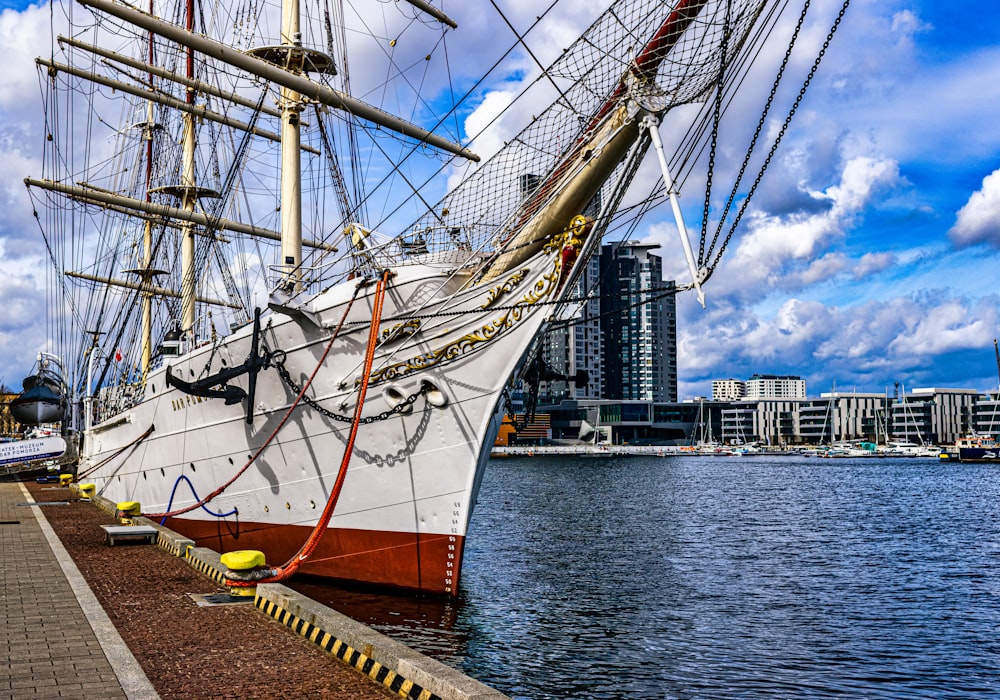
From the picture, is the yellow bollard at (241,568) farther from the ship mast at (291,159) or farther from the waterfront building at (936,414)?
the waterfront building at (936,414)

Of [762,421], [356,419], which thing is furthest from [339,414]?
[762,421]

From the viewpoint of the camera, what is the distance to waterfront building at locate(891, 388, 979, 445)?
152125 millimetres

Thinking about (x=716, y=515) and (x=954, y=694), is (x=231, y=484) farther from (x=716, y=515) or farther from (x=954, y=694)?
(x=716, y=515)

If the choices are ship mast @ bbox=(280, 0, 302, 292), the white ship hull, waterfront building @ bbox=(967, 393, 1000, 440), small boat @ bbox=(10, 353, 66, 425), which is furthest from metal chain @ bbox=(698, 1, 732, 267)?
waterfront building @ bbox=(967, 393, 1000, 440)

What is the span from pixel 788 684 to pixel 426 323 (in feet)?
22.9

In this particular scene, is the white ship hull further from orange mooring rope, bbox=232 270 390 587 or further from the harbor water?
the harbor water

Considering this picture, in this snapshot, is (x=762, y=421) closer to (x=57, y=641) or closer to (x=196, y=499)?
(x=196, y=499)

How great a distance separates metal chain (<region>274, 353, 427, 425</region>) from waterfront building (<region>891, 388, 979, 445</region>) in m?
154

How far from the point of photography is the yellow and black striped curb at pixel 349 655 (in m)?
6.36

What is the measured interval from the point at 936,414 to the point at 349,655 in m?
164

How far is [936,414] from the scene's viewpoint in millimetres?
152125

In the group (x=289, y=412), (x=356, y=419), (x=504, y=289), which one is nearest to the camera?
(x=356, y=419)

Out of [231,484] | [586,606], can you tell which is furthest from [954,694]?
[231,484]

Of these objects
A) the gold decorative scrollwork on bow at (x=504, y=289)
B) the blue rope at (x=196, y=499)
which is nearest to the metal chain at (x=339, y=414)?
the gold decorative scrollwork on bow at (x=504, y=289)
